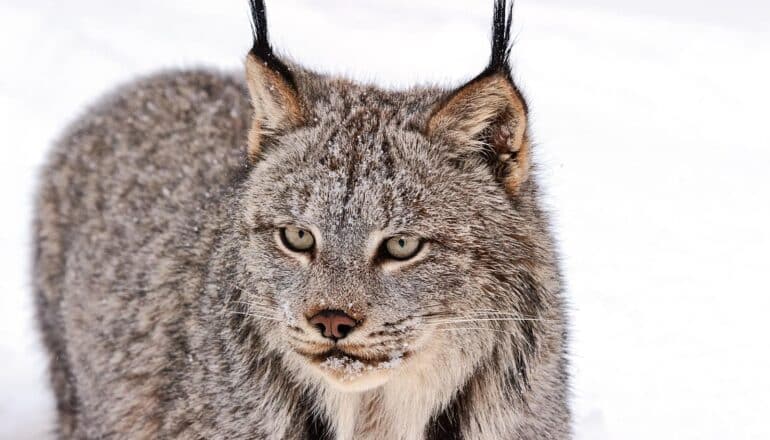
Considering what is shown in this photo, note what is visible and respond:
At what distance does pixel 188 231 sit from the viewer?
4984 mm

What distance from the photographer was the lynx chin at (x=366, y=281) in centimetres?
349

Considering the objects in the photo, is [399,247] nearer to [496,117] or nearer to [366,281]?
[366,281]

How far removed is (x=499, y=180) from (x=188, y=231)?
179 centimetres

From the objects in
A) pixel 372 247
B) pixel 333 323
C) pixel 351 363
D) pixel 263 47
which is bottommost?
pixel 351 363

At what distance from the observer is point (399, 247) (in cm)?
353

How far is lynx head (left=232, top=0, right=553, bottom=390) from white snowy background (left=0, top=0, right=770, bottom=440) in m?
0.59

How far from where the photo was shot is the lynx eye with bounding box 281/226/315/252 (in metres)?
3.60

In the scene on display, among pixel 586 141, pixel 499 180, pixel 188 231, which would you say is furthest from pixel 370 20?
pixel 499 180

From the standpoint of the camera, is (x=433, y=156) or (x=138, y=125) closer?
(x=433, y=156)

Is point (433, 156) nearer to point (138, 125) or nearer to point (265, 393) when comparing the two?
point (265, 393)

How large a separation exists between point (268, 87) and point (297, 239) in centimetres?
66

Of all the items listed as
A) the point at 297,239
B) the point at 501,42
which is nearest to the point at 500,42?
the point at 501,42

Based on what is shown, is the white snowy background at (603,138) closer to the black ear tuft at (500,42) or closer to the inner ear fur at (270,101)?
the black ear tuft at (500,42)

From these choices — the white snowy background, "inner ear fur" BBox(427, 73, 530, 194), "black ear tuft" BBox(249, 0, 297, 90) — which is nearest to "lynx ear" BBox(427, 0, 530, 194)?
"inner ear fur" BBox(427, 73, 530, 194)
